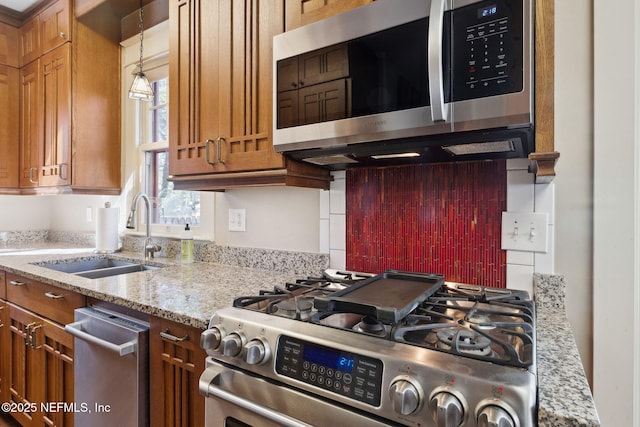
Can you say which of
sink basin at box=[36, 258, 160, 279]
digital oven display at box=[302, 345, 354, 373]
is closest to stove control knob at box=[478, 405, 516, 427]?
digital oven display at box=[302, 345, 354, 373]

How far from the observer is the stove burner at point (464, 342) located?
2.21 ft

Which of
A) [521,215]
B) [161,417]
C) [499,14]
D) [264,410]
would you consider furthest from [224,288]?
[499,14]

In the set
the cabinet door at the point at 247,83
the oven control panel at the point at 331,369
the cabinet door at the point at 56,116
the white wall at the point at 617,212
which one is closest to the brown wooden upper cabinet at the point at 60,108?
the cabinet door at the point at 56,116

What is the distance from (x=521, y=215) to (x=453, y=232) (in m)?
0.22

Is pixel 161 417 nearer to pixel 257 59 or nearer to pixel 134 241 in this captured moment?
pixel 257 59

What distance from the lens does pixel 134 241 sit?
238cm

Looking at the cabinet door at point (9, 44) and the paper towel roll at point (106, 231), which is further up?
the cabinet door at point (9, 44)

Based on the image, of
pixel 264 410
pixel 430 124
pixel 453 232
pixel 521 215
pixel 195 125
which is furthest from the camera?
pixel 195 125

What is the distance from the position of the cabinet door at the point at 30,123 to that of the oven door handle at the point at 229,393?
2.51m

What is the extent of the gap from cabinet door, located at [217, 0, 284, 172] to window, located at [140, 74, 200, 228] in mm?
952

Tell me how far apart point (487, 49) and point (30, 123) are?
3.15 meters

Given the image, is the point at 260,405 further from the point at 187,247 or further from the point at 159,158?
the point at 159,158

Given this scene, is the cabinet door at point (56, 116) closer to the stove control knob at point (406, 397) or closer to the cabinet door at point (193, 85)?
the cabinet door at point (193, 85)

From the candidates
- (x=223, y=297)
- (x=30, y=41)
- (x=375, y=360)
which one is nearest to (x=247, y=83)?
(x=223, y=297)
